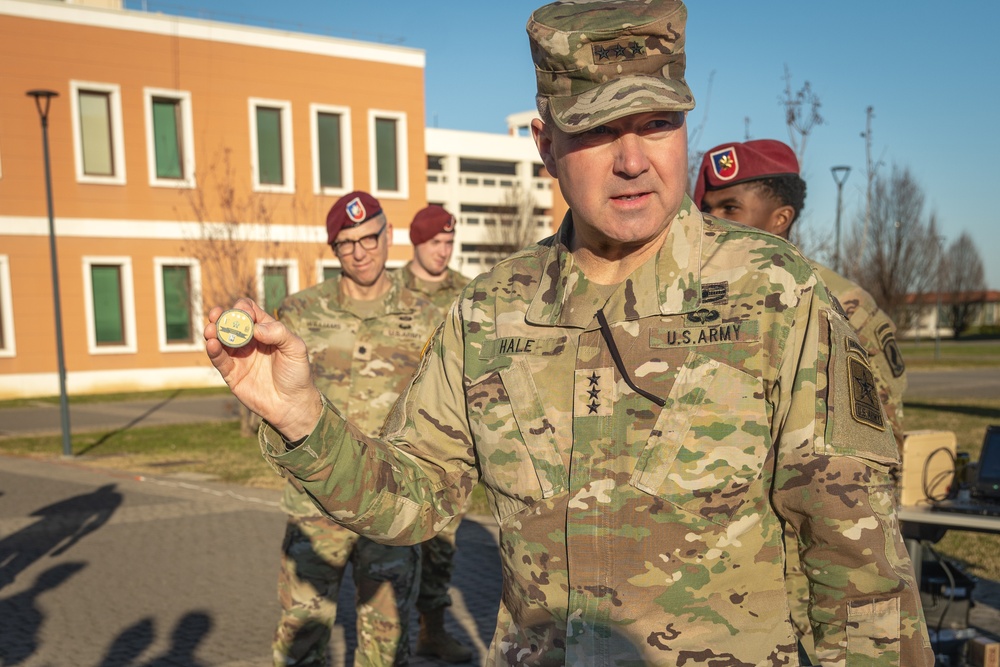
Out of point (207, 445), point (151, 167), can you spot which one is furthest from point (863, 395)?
point (151, 167)

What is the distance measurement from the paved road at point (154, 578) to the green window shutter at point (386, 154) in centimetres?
1897

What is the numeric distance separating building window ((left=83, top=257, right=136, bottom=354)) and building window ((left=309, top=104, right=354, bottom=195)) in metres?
6.17

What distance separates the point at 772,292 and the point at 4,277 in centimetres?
2519

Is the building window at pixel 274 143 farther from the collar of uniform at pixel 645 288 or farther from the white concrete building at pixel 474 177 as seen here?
the collar of uniform at pixel 645 288

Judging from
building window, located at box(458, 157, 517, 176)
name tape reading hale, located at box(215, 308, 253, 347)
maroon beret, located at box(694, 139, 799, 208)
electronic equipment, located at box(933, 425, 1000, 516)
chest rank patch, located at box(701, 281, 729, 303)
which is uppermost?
building window, located at box(458, 157, 517, 176)

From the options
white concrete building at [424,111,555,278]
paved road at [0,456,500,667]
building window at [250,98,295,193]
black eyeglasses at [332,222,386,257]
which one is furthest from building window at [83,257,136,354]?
white concrete building at [424,111,555,278]

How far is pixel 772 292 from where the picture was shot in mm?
1724

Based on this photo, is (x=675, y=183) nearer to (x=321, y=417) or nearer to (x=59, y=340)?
(x=321, y=417)

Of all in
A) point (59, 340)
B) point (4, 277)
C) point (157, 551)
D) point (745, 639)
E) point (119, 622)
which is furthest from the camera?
point (4, 277)

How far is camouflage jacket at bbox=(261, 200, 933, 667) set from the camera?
Answer: 1642 mm

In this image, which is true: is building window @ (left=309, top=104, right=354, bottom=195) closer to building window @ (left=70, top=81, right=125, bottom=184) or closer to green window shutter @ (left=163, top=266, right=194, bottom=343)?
green window shutter @ (left=163, top=266, right=194, bottom=343)

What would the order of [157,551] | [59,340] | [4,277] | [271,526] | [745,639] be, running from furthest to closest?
[4,277], [59,340], [271,526], [157,551], [745,639]

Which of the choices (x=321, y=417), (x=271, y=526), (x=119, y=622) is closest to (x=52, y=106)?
(x=271, y=526)

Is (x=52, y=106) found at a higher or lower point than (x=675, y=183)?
higher
